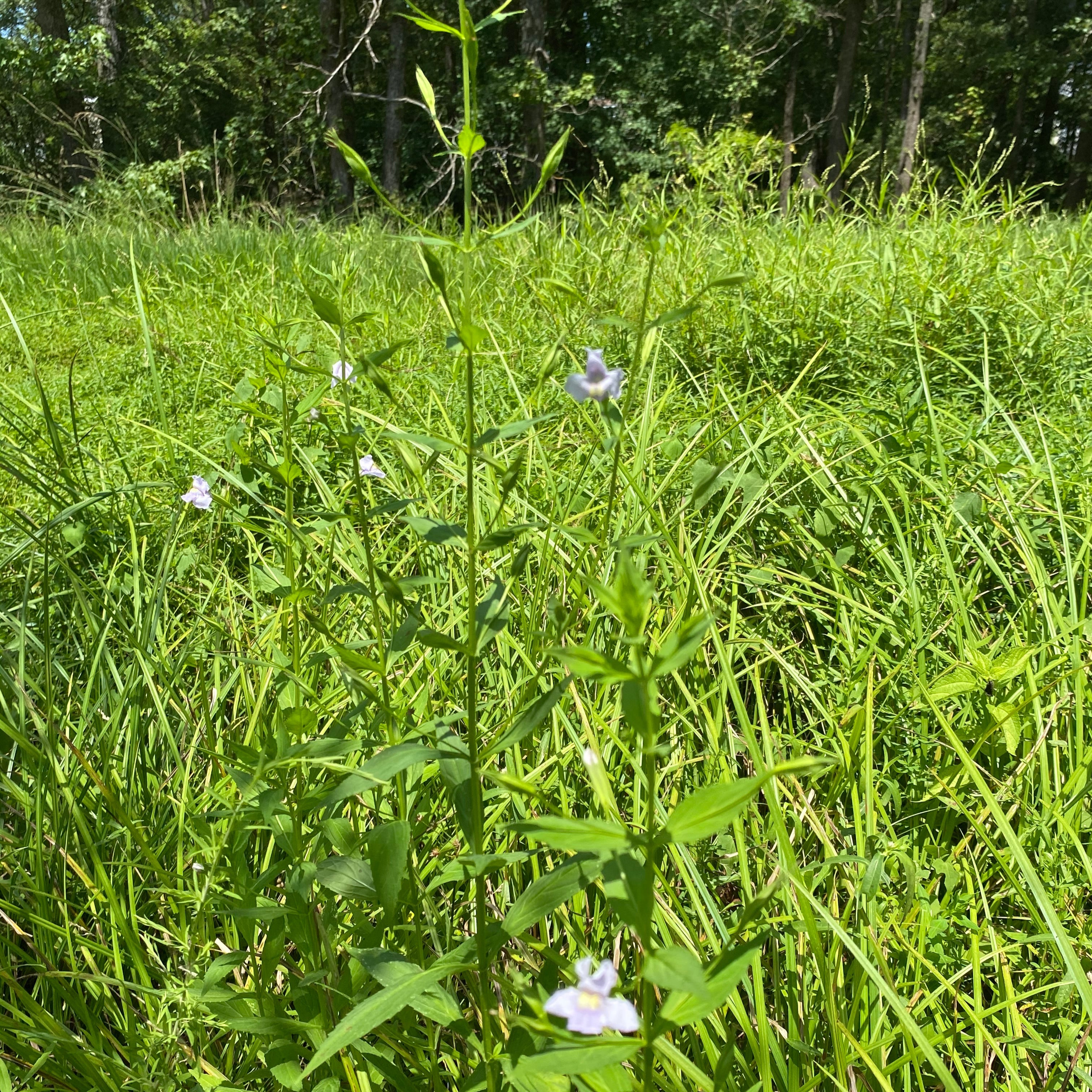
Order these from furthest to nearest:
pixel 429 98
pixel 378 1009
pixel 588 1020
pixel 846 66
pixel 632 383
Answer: pixel 846 66, pixel 632 383, pixel 429 98, pixel 378 1009, pixel 588 1020

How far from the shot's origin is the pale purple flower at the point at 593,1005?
44 cm

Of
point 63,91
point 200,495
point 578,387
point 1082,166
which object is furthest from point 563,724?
point 1082,166

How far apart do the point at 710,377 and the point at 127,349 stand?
1.84 metres

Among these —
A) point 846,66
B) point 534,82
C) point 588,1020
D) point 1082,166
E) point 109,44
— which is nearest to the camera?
point 588,1020

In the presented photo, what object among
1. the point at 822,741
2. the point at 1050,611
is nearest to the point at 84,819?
the point at 822,741

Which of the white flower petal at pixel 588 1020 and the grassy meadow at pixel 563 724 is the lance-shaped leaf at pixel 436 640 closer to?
the grassy meadow at pixel 563 724

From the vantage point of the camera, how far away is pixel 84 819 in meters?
1.06

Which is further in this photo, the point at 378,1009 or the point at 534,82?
the point at 534,82

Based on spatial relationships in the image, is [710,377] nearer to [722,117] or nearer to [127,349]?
[127,349]

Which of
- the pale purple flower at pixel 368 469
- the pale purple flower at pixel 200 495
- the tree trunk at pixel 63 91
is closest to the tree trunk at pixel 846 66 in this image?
the tree trunk at pixel 63 91

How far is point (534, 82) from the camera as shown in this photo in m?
11.0

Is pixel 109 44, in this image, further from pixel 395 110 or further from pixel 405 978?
pixel 405 978

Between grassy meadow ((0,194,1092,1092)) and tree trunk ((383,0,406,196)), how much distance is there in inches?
435

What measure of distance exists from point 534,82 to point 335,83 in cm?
276
